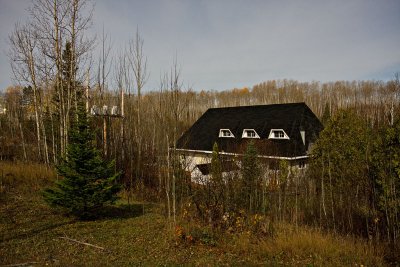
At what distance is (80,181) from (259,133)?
715 inches

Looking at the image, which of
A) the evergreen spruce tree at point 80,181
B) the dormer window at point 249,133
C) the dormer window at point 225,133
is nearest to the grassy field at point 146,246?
the evergreen spruce tree at point 80,181

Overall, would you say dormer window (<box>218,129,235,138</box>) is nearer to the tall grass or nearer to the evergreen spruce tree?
the evergreen spruce tree

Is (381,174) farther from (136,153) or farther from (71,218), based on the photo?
(136,153)

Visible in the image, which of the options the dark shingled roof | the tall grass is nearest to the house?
the dark shingled roof

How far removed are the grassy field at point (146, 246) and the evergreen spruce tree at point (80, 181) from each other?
652 mm

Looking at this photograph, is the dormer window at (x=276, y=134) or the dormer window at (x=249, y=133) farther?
the dormer window at (x=249, y=133)

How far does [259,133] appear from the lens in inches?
906

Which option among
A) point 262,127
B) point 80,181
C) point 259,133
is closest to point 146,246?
point 80,181

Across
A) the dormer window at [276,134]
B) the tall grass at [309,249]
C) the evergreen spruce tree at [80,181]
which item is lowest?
the tall grass at [309,249]

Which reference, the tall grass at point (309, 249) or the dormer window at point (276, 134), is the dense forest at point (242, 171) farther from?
the dormer window at point (276, 134)

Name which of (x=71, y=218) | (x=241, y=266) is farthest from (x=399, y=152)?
(x=71, y=218)

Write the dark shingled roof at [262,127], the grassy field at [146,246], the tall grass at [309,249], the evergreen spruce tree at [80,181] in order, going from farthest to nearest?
the dark shingled roof at [262,127] < the evergreen spruce tree at [80,181] < the tall grass at [309,249] < the grassy field at [146,246]

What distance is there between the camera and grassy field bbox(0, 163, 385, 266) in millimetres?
5379

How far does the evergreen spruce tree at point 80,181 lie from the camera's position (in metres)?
6.99
